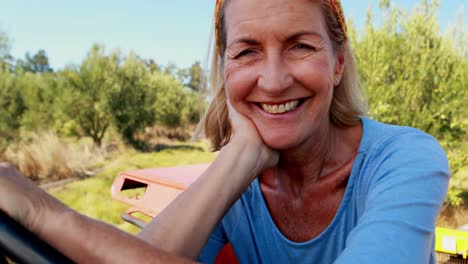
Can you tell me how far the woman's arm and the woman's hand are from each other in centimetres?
80

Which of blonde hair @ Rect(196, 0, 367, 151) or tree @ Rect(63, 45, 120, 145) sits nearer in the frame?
blonde hair @ Rect(196, 0, 367, 151)

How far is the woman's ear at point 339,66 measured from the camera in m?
1.75

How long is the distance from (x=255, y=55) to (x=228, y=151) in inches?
14.0

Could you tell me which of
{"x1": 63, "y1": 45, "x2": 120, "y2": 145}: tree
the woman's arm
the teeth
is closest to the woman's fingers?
the teeth

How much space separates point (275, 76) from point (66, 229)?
0.94 m

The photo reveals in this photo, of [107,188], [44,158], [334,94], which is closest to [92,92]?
[44,158]

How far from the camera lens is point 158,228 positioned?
1188 mm

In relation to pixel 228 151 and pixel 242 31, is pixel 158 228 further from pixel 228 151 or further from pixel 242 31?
pixel 242 31

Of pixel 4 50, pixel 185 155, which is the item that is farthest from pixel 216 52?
pixel 185 155

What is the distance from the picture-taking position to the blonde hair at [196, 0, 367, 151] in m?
1.66

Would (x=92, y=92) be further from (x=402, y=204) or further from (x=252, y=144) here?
(x=402, y=204)

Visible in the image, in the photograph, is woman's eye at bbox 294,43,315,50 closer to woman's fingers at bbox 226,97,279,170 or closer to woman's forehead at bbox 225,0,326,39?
woman's forehead at bbox 225,0,326,39

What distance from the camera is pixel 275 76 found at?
150 cm

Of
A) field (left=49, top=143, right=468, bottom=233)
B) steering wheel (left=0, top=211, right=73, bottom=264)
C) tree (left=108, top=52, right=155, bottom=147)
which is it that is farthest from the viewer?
tree (left=108, top=52, right=155, bottom=147)
